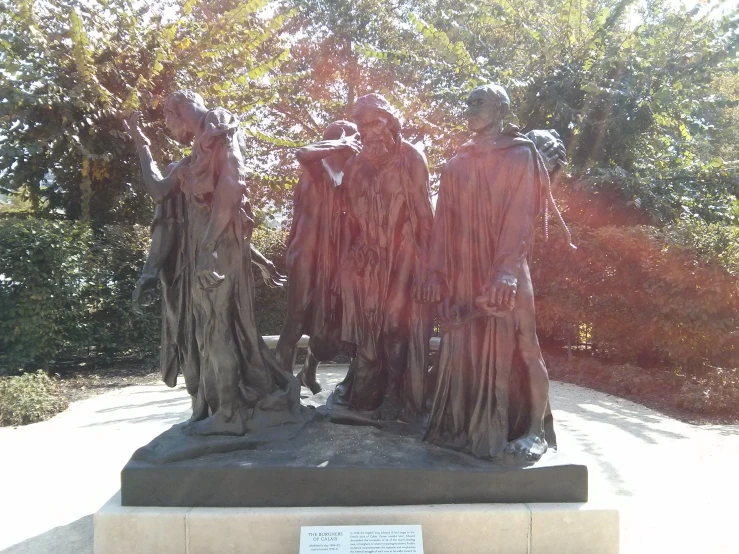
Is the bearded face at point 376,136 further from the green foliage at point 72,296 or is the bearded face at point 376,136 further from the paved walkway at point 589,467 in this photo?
the green foliage at point 72,296

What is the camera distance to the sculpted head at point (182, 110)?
11.7ft

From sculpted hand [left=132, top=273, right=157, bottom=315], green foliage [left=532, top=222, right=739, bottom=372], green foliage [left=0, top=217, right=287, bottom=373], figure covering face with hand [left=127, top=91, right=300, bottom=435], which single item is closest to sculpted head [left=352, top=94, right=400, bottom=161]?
figure covering face with hand [left=127, top=91, right=300, bottom=435]

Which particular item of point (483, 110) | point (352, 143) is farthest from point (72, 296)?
point (483, 110)

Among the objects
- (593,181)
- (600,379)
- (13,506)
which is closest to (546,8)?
(593,181)

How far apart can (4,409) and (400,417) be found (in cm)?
543

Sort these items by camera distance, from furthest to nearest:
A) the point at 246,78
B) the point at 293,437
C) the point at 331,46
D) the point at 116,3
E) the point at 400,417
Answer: the point at 331,46 → the point at 246,78 → the point at 116,3 → the point at 400,417 → the point at 293,437

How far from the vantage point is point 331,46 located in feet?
49.6

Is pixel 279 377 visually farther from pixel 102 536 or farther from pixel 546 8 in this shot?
pixel 546 8

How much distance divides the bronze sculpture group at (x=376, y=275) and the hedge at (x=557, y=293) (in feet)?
21.4

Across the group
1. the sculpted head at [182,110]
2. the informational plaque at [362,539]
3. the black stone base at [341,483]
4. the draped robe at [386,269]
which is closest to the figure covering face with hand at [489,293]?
the black stone base at [341,483]

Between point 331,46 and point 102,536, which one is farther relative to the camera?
point 331,46

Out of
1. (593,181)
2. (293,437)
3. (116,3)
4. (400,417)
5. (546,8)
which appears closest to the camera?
(293,437)

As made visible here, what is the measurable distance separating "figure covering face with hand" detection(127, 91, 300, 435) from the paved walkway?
1191 millimetres

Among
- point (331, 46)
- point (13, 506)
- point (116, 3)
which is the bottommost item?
point (13, 506)
